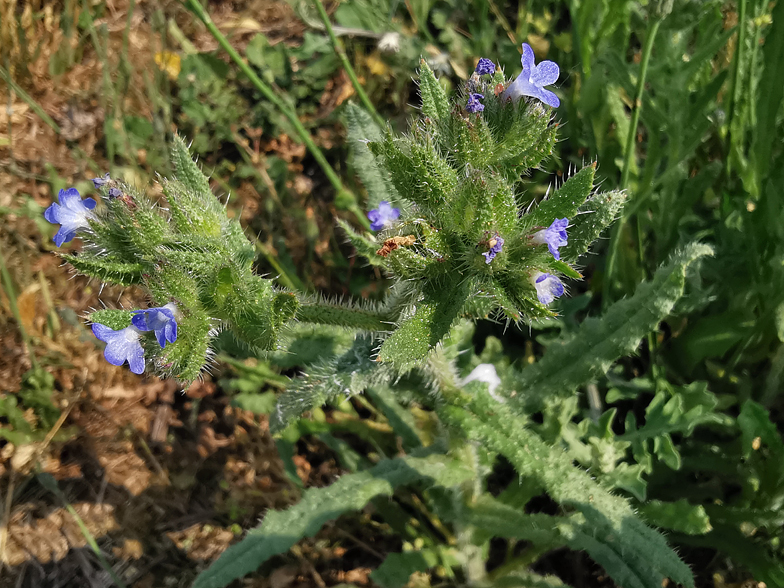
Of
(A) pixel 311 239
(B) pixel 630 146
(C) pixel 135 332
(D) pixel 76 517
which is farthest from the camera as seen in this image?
(A) pixel 311 239

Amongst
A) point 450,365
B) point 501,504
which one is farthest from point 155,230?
point 501,504

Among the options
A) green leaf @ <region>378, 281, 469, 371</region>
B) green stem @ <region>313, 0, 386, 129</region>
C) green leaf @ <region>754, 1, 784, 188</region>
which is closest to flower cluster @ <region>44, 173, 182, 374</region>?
green leaf @ <region>378, 281, 469, 371</region>

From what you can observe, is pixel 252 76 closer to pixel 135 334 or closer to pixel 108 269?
pixel 108 269

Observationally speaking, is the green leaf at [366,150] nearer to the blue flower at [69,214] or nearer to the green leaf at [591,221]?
the green leaf at [591,221]

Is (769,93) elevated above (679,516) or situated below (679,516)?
above

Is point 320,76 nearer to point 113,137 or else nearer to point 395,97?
point 395,97

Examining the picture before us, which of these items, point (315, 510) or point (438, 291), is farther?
point (315, 510)

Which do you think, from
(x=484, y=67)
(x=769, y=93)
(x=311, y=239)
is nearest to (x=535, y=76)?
(x=484, y=67)
